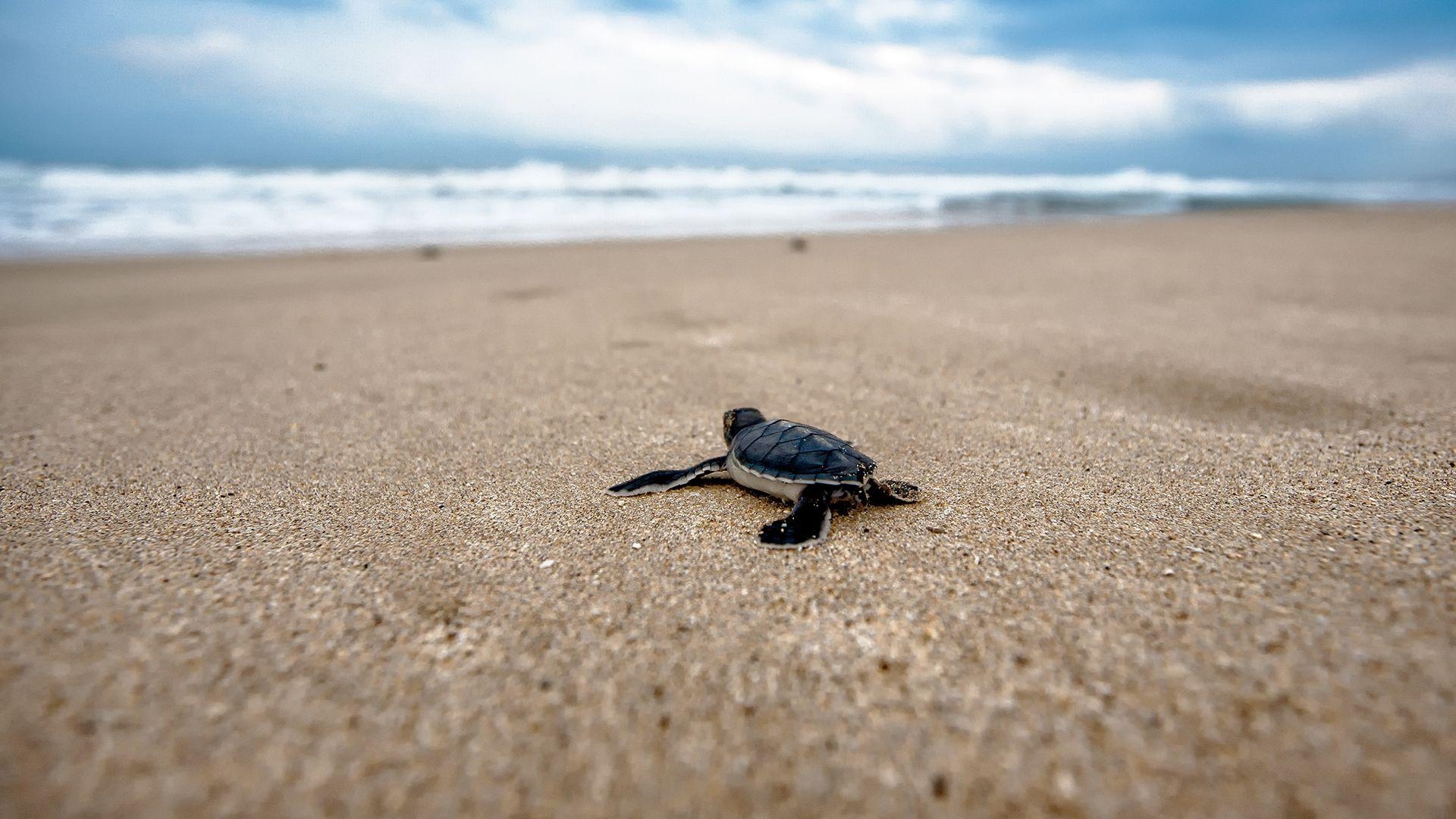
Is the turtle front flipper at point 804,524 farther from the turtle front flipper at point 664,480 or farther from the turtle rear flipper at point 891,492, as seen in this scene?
the turtle front flipper at point 664,480

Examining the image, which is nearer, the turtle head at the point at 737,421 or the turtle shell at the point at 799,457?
the turtle shell at the point at 799,457

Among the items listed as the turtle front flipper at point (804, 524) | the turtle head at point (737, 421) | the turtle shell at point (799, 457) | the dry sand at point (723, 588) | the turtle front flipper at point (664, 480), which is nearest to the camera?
the dry sand at point (723, 588)

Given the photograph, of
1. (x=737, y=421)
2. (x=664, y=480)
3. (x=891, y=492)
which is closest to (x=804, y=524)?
(x=891, y=492)

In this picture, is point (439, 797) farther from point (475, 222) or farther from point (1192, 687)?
point (475, 222)

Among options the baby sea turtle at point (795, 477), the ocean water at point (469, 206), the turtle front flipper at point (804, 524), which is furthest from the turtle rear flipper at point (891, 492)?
the ocean water at point (469, 206)

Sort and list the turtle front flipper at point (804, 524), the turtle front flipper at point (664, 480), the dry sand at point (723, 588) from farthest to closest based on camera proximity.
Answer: the turtle front flipper at point (664, 480), the turtle front flipper at point (804, 524), the dry sand at point (723, 588)

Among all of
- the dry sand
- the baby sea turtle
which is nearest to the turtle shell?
the baby sea turtle

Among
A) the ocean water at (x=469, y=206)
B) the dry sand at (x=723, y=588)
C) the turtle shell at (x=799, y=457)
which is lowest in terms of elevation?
the dry sand at (x=723, y=588)

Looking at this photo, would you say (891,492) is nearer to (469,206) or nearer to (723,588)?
(723,588)
